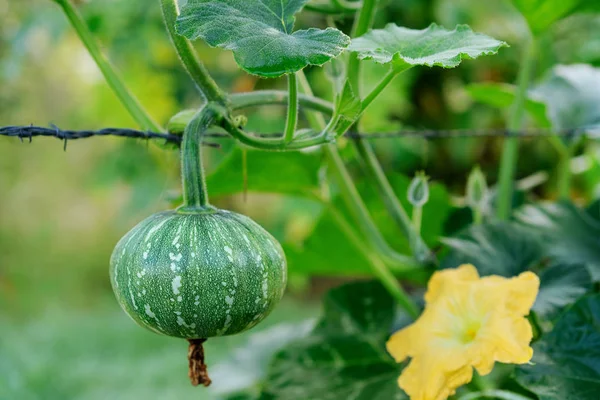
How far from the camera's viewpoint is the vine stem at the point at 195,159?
56 cm

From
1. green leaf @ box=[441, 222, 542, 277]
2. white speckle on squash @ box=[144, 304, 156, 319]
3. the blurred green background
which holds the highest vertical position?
the blurred green background

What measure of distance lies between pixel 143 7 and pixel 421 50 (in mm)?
1743

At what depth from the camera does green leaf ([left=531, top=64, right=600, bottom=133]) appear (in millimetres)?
1011

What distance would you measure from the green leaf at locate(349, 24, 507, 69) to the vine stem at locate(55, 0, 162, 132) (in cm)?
27

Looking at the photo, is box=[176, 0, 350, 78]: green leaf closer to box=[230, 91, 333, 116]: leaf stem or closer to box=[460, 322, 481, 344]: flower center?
box=[230, 91, 333, 116]: leaf stem

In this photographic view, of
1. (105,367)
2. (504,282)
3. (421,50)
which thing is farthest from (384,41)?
(105,367)

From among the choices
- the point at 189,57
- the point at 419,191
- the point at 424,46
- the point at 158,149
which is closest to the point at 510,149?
the point at 419,191

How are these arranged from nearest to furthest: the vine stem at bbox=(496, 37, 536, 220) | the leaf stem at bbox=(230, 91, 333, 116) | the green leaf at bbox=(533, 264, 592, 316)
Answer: the leaf stem at bbox=(230, 91, 333, 116) → the green leaf at bbox=(533, 264, 592, 316) → the vine stem at bbox=(496, 37, 536, 220)

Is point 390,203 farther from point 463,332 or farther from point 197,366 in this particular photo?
point 197,366

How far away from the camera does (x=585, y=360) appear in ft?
2.18

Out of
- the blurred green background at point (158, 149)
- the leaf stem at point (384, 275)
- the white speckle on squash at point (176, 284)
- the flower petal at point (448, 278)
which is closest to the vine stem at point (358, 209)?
the leaf stem at point (384, 275)

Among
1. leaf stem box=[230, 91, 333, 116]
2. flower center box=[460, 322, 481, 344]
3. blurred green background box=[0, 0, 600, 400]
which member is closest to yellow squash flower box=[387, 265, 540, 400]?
flower center box=[460, 322, 481, 344]

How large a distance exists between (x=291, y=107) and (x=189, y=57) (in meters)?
0.11

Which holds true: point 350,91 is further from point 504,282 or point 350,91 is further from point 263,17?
point 504,282
